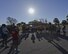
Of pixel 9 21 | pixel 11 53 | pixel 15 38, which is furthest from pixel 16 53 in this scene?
pixel 9 21

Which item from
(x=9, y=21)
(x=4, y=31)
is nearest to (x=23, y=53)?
(x=4, y=31)

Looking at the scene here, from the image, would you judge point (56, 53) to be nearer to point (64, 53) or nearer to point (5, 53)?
point (64, 53)

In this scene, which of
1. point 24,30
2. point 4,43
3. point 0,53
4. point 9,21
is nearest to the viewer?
point 0,53

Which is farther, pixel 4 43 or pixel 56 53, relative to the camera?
pixel 4 43

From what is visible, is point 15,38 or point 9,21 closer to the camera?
point 15,38

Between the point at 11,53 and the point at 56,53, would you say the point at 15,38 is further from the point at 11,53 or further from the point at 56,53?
the point at 56,53

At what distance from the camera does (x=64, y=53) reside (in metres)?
12.7

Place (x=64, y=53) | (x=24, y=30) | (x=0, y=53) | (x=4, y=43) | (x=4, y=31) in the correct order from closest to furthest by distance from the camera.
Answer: (x=64, y=53) < (x=0, y=53) < (x=4, y=31) < (x=4, y=43) < (x=24, y=30)

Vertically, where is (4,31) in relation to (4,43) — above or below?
above

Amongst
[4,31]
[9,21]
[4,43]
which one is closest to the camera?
[4,31]

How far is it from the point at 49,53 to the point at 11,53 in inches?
94.6

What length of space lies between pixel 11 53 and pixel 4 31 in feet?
13.5

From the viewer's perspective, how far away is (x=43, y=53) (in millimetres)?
12938

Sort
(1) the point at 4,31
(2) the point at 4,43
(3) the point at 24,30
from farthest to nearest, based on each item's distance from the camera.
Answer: (3) the point at 24,30
(2) the point at 4,43
(1) the point at 4,31
